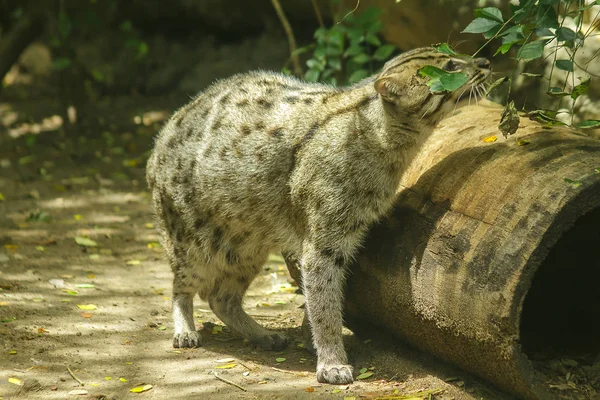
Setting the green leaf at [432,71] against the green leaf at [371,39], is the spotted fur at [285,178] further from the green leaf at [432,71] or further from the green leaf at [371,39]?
the green leaf at [371,39]

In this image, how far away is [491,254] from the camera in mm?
4234

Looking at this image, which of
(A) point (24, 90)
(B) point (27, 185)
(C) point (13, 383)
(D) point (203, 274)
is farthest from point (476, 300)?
(A) point (24, 90)

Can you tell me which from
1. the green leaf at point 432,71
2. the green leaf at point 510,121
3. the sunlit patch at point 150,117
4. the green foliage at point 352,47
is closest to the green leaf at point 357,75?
the green foliage at point 352,47

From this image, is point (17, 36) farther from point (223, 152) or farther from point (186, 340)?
point (186, 340)

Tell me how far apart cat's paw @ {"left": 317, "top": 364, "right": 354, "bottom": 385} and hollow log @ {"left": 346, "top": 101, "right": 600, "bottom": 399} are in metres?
0.42

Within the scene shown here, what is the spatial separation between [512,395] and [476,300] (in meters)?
0.60

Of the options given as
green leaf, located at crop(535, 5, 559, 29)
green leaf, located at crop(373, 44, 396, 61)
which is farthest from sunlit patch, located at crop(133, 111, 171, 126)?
green leaf, located at crop(535, 5, 559, 29)

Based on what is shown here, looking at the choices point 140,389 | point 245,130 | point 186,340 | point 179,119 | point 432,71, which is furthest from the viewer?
point 179,119

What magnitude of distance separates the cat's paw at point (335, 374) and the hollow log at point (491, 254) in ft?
1.38

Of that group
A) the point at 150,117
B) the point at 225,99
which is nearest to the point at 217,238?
the point at 225,99

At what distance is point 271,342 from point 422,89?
6.65 feet

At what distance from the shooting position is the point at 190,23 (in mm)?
12875

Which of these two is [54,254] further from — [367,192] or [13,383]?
[367,192]

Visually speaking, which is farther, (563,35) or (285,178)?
(285,178)
